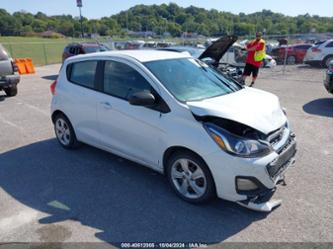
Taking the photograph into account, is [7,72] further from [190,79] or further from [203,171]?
[203,171]

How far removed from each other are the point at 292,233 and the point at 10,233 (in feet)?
9.09

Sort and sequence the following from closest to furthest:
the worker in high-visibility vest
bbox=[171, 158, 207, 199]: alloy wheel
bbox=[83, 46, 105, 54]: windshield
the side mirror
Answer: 1. bbox=[171, 158, 207, 199]: alloy wheel
2. the side mirror
3. the worker in high-visibility vest
4. bbox=[83, 46, 105, 54]: windshield

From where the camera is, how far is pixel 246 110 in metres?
3.36

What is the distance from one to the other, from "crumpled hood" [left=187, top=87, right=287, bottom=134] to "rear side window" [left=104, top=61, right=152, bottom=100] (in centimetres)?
77

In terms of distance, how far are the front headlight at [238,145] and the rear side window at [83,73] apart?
2178 mm

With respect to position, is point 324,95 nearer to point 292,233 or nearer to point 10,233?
point 292,233

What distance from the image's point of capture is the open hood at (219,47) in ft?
26.5

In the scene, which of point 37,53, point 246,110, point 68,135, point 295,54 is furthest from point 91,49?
point 37,53

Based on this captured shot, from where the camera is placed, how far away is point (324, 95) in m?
9.56

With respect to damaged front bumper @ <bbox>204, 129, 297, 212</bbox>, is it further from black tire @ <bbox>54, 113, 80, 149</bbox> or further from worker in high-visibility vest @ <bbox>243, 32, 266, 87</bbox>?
worker in high-visibility vest @ <bbox>243, 32, 266, 87</bbox>

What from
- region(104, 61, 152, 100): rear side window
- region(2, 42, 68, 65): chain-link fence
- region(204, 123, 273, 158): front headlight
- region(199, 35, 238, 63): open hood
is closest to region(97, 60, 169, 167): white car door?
region(104, 61, 152, 100): rear side window

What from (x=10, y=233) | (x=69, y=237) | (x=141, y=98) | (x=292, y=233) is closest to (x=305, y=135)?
(x=292, y=233)

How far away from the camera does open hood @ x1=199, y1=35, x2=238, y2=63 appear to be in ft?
26.5

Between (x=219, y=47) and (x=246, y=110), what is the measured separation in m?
5.25
